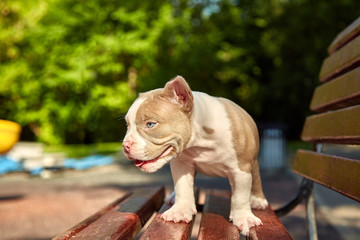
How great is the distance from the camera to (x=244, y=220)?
1889 millimetres

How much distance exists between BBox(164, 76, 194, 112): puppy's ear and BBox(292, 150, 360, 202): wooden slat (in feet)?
2.29

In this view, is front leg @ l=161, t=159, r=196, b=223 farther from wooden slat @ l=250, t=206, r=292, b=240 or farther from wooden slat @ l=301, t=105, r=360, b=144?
wooden slat @ l=301, t=105, r=360, b=144

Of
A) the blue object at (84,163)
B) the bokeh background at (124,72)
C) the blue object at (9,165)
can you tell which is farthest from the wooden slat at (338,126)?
the blue object at (9,165)

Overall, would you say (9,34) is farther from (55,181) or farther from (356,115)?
(356,115)

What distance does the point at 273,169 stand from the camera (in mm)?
11445

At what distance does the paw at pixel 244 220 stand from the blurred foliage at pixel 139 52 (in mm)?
13136

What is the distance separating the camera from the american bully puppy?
180cm

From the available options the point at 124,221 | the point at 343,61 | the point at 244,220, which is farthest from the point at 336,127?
the point at 124,221

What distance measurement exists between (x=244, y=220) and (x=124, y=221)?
53 cm

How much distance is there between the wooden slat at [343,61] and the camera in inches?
83.8

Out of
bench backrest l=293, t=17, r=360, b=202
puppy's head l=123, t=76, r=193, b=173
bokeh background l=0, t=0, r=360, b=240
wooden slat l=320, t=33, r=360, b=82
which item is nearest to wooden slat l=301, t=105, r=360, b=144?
bench backrest l=293, t=17, r=360, b=202

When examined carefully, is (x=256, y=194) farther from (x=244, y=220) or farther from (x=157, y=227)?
(x=157, y=227)

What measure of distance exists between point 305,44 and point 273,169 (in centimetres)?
1278

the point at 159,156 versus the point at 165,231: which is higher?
the point at 159,156
